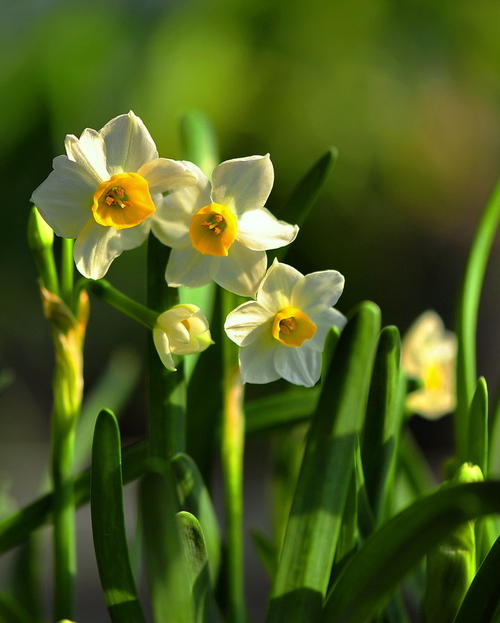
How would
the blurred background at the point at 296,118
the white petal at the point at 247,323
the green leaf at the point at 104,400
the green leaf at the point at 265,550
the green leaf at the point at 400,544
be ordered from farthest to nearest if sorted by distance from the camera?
the blurred background at the point at 296,118, the green leaf at the point at 104,400, the green leaf at the point at 265,550, the white petal at the point at 247,323, the green leaf at the point at 400,544

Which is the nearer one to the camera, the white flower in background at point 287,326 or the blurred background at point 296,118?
the white flower in background at point 287,326

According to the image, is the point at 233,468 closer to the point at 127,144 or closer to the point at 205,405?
the point at 205,405

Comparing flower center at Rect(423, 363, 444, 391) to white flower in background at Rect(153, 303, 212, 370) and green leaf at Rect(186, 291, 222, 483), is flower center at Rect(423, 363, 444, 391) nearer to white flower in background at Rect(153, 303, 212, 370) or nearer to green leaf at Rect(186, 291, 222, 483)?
green leaf at Rect(186, 291, 222, 483)

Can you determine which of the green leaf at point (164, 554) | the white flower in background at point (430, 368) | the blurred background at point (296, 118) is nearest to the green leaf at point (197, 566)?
the green leaf at point (164, 554)

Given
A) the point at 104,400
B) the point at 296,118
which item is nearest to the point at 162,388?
the point at 104,400

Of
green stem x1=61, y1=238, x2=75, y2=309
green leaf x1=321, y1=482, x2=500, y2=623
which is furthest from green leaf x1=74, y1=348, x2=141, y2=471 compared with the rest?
green leaf x1=321, y1=482, x2=500, y2=623

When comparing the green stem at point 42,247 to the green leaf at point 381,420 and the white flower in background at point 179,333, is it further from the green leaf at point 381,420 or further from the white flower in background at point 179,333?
the green leaf at point 381,420
